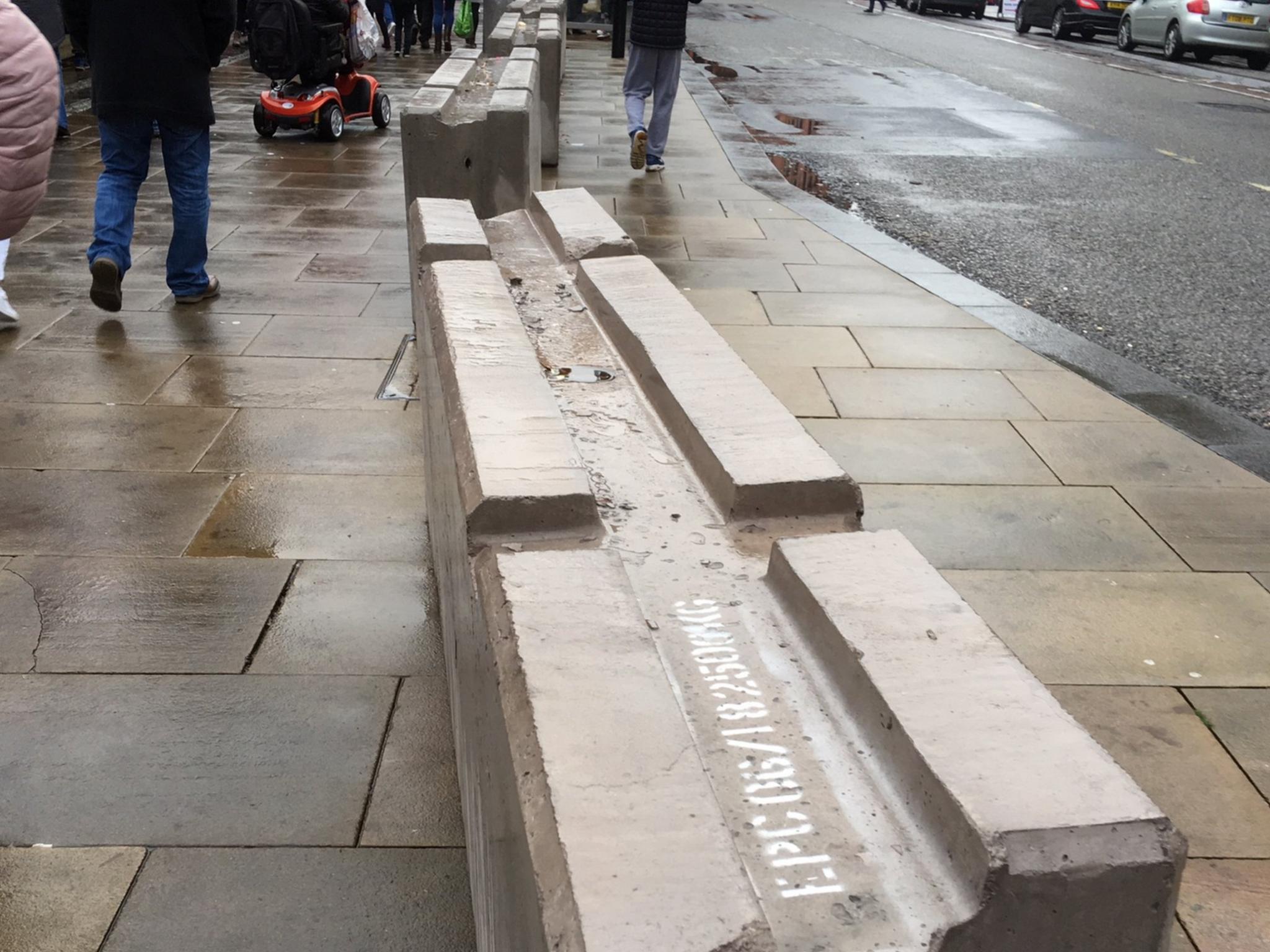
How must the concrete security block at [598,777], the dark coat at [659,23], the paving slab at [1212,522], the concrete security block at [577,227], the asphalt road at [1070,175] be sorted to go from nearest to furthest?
1. the concrete security block at [598,777]
2. the paving slab at [1212,522]
3. the concrete security block at [577,227]
4. the asphalt road at [1070,175]
5. the dark coat at [659,23]

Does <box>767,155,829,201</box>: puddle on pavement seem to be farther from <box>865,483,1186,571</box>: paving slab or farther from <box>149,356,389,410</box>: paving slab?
<box>865,483,1186,571</box>: paving slab

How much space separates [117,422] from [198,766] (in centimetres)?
226

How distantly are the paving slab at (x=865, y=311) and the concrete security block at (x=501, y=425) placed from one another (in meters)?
2.95

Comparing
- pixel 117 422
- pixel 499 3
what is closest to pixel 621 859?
→ pixel 117 422

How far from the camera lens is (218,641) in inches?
120

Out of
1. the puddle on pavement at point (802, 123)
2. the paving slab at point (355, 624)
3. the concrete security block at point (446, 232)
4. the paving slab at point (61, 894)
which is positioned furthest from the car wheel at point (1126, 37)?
the paving slab at point (61, 894)

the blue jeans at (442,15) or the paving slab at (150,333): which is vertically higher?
the blue jeans at (442,15)

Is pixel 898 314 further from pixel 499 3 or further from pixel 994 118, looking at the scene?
pixel 499 3

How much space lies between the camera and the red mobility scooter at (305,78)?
9789 mm

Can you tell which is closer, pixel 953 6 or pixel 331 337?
pixel 331 337

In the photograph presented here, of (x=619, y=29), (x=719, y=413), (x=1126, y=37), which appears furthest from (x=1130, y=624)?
(x=1126, y=37)

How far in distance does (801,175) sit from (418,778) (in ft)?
26.8

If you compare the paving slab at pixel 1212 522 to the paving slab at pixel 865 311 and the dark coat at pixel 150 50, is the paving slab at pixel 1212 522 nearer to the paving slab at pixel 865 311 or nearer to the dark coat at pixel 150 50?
the paving slab at pixel 865 311

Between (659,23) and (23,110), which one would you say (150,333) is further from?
(659,23)
